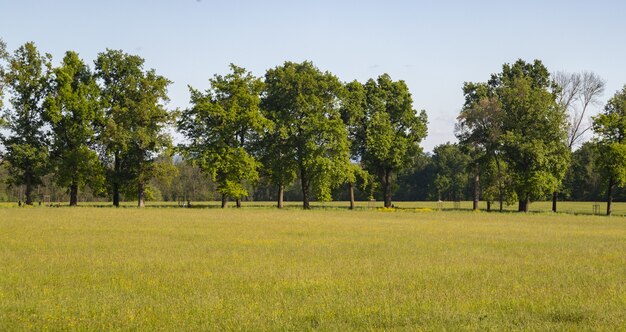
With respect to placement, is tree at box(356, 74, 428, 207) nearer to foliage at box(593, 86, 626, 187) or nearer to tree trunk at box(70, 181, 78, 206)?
foliage at box(593, 86, 626, 187)

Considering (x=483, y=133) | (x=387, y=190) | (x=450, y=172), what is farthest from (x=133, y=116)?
(x=450, y=172)

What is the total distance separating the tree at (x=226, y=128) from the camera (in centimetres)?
6775

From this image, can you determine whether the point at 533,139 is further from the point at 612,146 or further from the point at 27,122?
the point at 27,122

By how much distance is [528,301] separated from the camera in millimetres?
13117

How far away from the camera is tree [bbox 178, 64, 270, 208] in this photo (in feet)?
222

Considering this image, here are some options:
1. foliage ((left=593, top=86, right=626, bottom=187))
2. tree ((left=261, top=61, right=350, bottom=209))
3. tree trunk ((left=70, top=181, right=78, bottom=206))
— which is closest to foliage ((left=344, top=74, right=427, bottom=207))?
tree ((left=261, top=61, right=350, bottom=209))

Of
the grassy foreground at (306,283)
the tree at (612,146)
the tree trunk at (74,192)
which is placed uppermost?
the tree at (612,146)

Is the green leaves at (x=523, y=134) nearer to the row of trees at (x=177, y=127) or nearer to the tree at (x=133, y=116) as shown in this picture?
the row of trees at (x=177, y=127)

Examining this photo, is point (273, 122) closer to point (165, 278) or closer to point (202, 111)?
point (202, 111)

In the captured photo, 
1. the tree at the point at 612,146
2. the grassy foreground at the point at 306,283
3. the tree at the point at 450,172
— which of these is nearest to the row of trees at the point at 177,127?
the tree at the point at 612,146

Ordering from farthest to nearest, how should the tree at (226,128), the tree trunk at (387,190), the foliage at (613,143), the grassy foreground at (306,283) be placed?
the tree trunk at (387,190), the tree at (226,128), the foliage at (613,143), the grassy foreground at (306,283)

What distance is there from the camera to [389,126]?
73.1m

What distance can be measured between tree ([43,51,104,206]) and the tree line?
0.15 metres

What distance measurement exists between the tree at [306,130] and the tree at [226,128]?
2.30 metres
